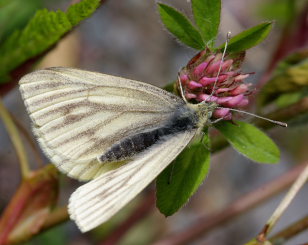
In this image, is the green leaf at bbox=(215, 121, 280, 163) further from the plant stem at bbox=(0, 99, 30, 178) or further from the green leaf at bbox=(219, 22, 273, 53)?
the plant stem at bbox=(0, 99, 30, 178)

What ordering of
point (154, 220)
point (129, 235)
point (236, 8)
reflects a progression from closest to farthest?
point (129, 235)
point (154, 220)
point (236, 8)

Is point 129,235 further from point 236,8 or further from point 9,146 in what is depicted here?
point 236,8

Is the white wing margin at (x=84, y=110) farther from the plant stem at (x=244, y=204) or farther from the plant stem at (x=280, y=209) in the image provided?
the plant stem at (x=244, y=204)

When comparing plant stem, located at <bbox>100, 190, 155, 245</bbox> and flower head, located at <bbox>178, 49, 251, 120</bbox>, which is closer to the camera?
flower head, located at <bbox>178, 49, 251, 120</bbox>

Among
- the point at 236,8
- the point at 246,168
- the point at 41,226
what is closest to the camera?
the point at 41,226

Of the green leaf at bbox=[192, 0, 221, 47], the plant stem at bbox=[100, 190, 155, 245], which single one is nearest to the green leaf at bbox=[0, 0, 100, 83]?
the green leaf at bbox=[192, 0, 221, 47]

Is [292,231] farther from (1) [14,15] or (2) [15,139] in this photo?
(1) [14,15]

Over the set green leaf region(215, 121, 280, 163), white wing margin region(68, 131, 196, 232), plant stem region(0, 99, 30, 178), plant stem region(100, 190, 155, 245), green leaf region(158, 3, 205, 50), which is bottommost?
plant stem region(100, 190, 155, 245)

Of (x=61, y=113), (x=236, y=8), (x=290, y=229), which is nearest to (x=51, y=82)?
(x=61, y=113)
